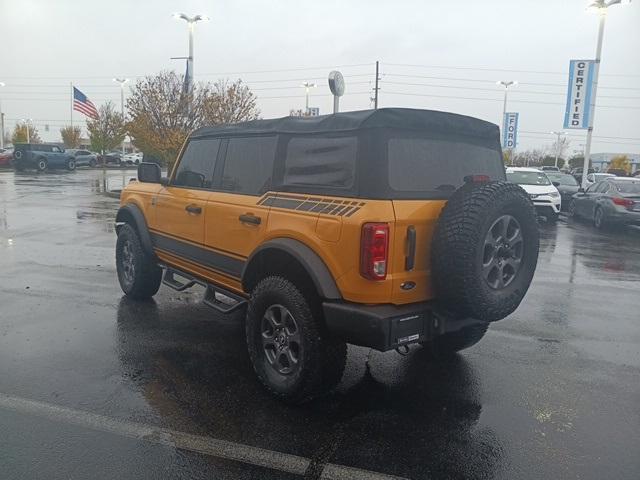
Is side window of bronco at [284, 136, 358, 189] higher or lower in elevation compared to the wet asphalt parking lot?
higher

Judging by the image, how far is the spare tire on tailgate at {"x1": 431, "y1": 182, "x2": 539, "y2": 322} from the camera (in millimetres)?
3293

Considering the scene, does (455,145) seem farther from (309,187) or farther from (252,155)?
(252,155)

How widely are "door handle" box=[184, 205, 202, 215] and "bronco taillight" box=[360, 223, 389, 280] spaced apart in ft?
6.93

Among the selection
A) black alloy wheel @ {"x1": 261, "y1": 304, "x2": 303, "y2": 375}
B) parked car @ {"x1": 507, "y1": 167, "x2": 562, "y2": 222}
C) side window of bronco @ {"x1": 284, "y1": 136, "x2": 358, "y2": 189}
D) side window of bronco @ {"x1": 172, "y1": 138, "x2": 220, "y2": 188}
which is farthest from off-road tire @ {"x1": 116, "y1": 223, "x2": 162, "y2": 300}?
parked car @ {"x1": 507, "y1": 167, "x2": 562, "y2": 222}

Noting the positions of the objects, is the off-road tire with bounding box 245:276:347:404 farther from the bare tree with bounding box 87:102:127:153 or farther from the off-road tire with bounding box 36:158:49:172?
the bare tree with bounding box 87:102:127:153

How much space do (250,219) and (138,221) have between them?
2.45 meters

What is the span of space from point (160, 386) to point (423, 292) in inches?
83.3

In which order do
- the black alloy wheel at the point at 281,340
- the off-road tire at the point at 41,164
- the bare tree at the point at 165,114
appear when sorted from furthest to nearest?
the off-road tire at the point at 41,164 → the bare tree at the point at 165,114 → the black alloy wheel at the point at 281,340

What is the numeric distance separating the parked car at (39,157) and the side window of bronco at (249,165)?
36.5m

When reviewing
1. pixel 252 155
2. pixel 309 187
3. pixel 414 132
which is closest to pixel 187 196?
pixel 252 155

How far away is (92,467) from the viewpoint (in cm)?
295

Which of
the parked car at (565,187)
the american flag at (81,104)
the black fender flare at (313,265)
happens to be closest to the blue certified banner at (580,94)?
the parked car at (565,187)

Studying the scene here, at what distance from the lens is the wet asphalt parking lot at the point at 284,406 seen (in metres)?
3.06

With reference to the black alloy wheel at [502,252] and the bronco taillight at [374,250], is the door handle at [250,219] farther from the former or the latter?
the black alloy wheel at [502,252]
